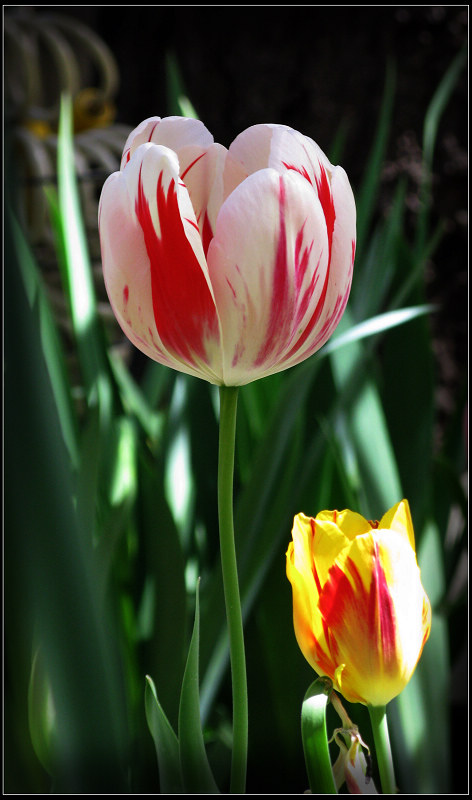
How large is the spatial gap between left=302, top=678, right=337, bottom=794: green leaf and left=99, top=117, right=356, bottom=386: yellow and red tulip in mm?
59

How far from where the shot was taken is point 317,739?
0.14m

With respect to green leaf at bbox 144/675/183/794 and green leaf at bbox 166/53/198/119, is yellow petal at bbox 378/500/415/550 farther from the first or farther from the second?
green leaf at bbox 166/53/198/119

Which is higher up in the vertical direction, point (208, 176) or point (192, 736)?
point (208, 176)

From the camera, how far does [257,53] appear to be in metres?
0.76

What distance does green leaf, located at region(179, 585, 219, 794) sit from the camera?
161 mm

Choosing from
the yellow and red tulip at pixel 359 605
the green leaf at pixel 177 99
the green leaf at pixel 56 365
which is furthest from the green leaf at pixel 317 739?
the green leaf at pixel 177 99

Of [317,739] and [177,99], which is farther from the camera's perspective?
[177,99]

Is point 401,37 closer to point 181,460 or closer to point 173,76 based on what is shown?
point 173,76

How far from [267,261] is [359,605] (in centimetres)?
6

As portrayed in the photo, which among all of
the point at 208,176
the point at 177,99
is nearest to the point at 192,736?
the point at 208,176

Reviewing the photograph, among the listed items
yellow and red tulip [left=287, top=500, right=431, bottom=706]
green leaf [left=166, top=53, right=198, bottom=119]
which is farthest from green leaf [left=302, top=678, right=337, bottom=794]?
green leaf [left=166, top=53, right=198, bottom=119]

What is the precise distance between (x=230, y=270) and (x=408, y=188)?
0.62 metres

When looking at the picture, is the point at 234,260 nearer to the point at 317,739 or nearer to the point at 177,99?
the point at 317,739

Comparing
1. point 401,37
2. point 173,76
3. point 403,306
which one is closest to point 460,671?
point 403,306
